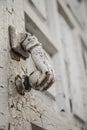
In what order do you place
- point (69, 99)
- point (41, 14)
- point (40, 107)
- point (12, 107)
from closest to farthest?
point (12, 107)
point (40, 107)
point (41, 14)
point (69, 99)

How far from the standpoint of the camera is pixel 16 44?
1309 millimetres

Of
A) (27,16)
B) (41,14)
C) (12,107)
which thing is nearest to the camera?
(12,107)

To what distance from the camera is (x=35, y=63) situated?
48.9 inches

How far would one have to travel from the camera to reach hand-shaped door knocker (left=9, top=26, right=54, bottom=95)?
1194 millimetres

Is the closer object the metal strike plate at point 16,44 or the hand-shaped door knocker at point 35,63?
the hand-shaped door knocker at point 35,63

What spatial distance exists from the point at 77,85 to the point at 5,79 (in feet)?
4.63

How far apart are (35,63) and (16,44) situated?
0.14 m

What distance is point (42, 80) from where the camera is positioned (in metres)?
1.18

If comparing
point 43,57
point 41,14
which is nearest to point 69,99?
point 41,14

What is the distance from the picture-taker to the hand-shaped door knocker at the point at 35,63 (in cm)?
119

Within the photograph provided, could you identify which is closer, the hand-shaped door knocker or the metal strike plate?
the hand-shaped door knocker

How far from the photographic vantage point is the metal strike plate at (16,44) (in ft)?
4.28

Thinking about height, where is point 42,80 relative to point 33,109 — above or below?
above

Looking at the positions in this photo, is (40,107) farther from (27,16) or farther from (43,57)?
(27,16)
